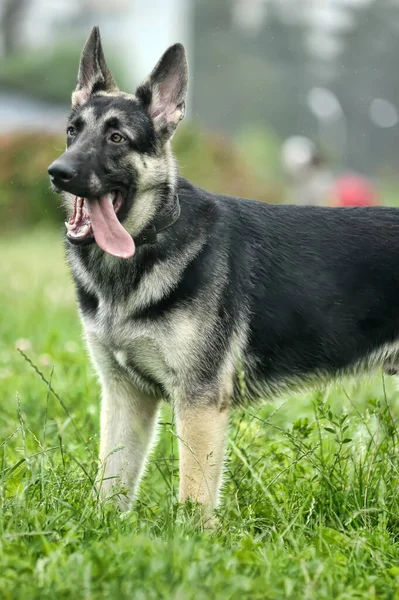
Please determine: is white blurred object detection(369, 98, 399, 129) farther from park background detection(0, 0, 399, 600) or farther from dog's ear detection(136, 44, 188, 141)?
dog's ear detection(136, 44, 188, 141)

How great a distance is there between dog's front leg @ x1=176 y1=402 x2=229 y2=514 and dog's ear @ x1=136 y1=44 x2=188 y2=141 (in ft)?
3.91

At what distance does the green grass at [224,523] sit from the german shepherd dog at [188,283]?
0.20 m

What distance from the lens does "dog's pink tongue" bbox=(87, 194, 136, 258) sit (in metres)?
3.45

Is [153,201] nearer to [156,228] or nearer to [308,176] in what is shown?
[156,228]

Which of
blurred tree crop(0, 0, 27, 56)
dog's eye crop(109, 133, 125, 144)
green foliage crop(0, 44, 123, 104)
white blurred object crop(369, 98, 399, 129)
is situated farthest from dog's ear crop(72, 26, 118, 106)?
white blurred object crop(369, 98, 399, 129)

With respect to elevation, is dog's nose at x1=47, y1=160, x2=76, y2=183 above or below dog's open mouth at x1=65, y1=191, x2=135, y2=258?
above

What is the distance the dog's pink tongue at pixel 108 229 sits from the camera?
345cm

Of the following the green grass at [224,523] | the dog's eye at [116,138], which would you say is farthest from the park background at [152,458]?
the dog's eye at [116,138]

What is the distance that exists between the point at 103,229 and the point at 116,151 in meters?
0.32

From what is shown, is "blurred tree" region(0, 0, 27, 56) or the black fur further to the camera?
"blurred tree" region(0, 0, 27, 56)

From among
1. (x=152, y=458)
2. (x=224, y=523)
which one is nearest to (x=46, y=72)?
(x=152, y=458)

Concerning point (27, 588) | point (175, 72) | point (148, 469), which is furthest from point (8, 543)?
point (175, 72)

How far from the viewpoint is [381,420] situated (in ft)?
12.4

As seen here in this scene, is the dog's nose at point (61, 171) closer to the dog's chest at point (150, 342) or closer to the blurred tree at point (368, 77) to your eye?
the dog's chest at point (150, 342)
